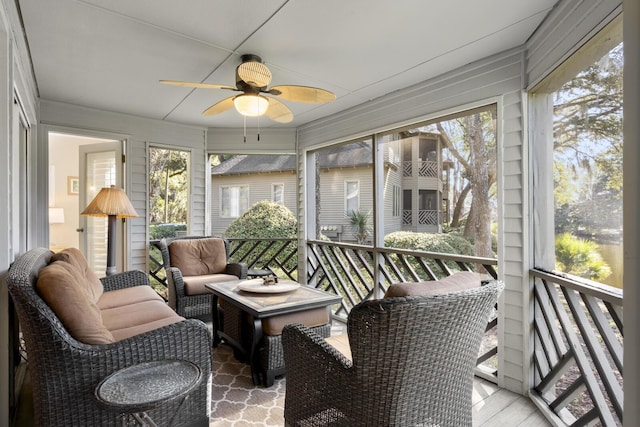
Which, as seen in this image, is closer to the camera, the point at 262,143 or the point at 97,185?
the point at 97,185

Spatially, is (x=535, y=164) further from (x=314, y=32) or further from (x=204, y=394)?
(x=204, y=394)

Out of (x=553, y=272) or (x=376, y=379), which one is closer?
(x=376, y=379)

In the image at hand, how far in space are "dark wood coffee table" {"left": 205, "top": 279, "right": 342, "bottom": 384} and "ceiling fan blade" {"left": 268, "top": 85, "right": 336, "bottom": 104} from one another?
1.59 m

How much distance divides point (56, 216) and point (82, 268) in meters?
4.09

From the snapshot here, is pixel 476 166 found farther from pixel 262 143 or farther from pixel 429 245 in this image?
pixel 262 143

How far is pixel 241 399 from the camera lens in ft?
7.62

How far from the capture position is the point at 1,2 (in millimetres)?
1745

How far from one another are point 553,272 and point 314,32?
92.2 inches

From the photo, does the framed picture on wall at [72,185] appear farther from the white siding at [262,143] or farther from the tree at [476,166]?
the tree at [476,166]

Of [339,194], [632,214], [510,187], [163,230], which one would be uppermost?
[339,194]

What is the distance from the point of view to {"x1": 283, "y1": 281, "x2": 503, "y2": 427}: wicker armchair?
131 cm

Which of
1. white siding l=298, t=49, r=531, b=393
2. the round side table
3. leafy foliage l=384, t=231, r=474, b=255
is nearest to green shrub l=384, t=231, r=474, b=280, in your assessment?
leafy foliage l=384, t=231, r=474, b=255

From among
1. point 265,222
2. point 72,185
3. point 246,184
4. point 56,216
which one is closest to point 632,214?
point 265,222

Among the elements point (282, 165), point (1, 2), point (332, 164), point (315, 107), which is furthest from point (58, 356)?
point (282, 165)
